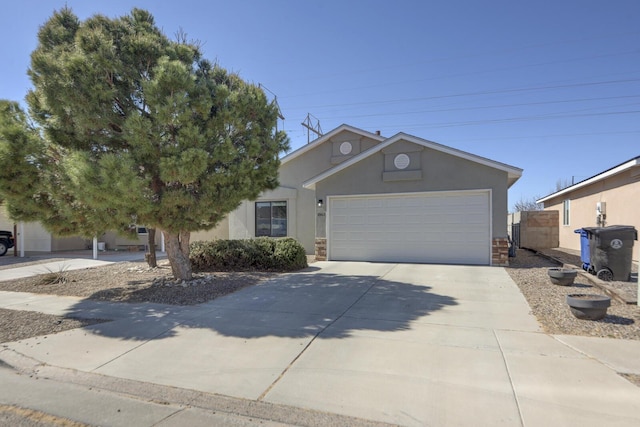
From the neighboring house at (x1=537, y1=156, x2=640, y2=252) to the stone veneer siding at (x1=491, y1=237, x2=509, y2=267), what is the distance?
397 centimetres

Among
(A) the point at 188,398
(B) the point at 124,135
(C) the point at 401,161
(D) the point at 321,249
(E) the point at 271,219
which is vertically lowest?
(A) the point at 188,398

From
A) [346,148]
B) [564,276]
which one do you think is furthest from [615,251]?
[346,148]

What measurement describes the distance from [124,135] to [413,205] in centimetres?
880

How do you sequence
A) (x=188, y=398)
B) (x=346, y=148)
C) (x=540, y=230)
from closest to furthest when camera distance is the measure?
(x=188, y=398), (x=346, y=148), (x=540, y=230)

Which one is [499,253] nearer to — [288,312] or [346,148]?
[346,148]

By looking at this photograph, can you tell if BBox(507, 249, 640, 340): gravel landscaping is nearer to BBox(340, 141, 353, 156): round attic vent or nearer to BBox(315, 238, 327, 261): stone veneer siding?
BBox(315, 238, 327, 261): stone veneer siding

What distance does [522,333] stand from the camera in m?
5.30

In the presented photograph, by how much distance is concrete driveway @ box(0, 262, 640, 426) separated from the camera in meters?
3.46

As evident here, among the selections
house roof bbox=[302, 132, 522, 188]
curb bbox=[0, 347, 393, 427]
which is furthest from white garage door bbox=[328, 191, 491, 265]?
curb bbox=[0, 347, 393, 427]

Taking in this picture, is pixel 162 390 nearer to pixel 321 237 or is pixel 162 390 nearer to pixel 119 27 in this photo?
pixel 119 27

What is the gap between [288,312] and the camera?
6551mm

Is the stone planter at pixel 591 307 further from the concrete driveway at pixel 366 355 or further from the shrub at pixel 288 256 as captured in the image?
the shrub at pixel 288 256

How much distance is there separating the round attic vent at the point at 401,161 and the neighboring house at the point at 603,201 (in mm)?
6224

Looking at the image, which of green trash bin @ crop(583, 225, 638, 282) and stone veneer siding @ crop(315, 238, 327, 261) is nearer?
green trash bin @ crop(583, 225, 638, 282)
